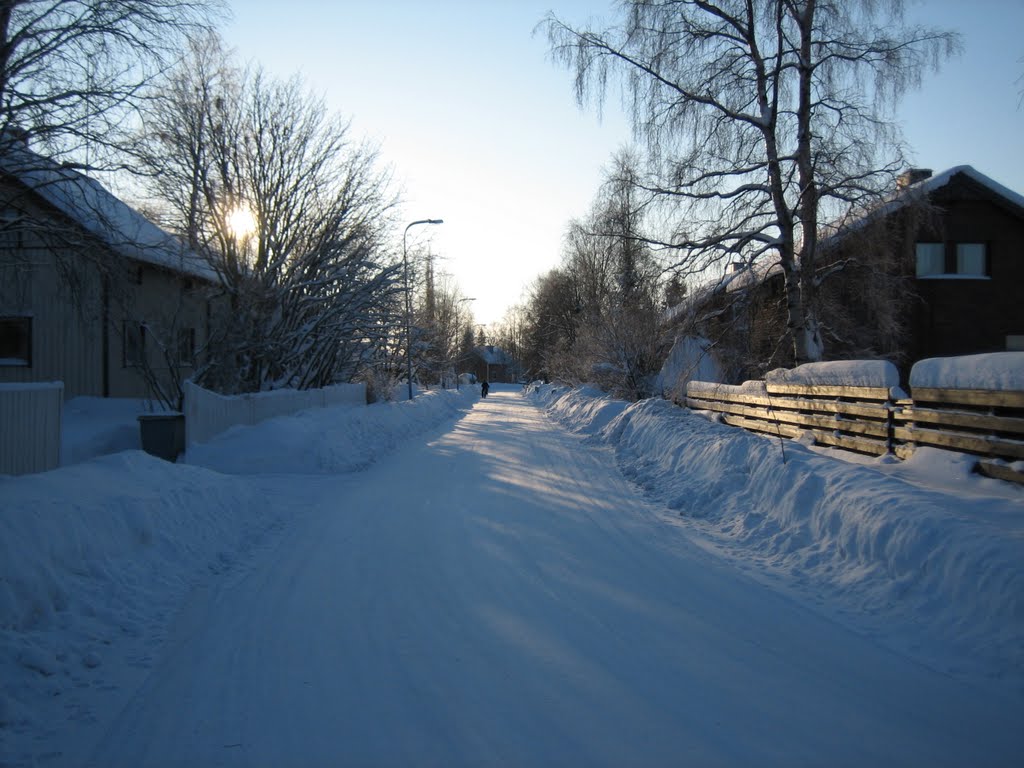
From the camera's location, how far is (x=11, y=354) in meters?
18.5

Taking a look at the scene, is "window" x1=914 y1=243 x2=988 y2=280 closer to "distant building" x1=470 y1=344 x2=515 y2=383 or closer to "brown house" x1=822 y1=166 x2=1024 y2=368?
"brown house" x1=822 y1=166 x2=1024 y2=368

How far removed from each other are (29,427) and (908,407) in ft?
35.7

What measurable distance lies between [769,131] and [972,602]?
11.8 meters

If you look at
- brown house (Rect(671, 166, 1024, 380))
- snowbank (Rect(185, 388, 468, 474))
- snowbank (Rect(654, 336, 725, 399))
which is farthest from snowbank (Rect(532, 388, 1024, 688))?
brown house (Rect(671, 166, 1024, 380))

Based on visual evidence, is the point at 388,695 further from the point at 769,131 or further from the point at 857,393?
the point at 769,131

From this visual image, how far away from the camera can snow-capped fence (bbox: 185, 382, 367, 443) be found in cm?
1366

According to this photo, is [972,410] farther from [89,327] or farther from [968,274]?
[968,274]

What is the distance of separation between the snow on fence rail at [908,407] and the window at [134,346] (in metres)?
11.9

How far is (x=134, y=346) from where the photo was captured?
19078 mm

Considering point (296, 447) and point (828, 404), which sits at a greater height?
point (828, 404)

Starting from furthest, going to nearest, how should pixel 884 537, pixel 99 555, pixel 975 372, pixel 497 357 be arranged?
pixel 497 357 → pixel 975 372 → pixel 884 537 → pixel 99 555

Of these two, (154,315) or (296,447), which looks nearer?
(296,447)

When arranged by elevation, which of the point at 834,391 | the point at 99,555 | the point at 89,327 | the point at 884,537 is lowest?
the point at 99,555

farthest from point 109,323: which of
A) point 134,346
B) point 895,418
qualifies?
point 895,418
